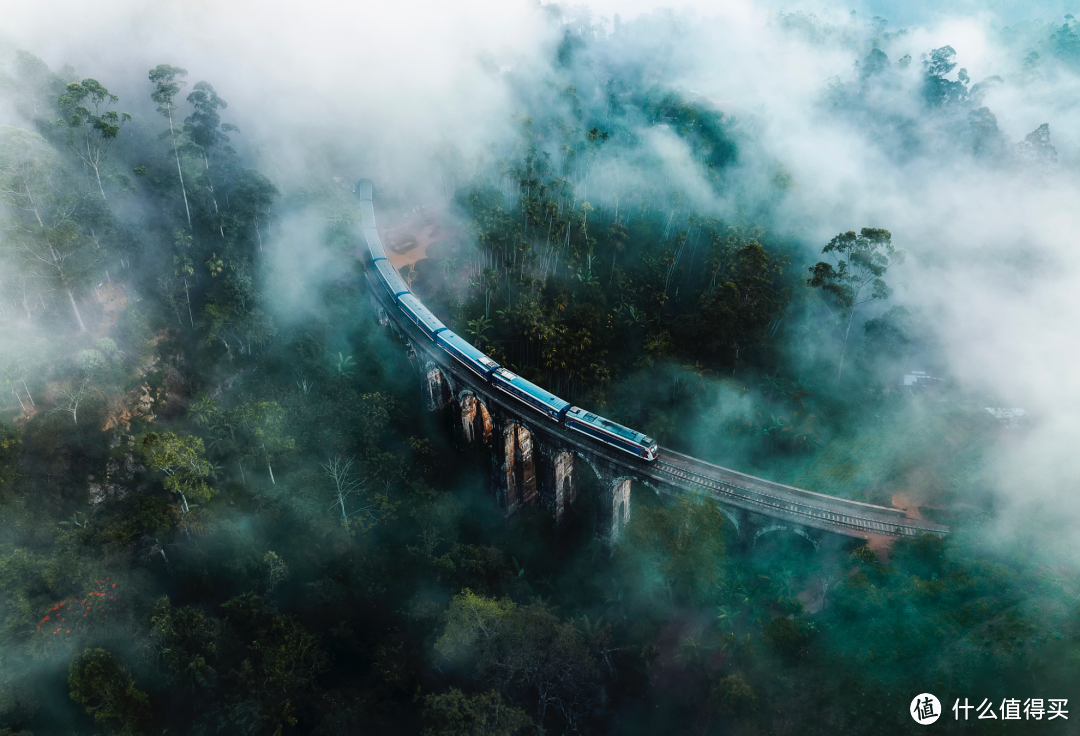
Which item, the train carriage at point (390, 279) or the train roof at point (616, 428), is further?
the train carriage at point (390, 279)

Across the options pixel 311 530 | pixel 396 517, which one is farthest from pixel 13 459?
pixel 396 517

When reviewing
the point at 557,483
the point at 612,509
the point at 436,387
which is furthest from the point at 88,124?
the point at 612,509

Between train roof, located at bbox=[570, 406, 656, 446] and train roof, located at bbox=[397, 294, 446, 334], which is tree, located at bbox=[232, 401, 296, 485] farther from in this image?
train roof, located at bbox=[570, 406, 656, 446]

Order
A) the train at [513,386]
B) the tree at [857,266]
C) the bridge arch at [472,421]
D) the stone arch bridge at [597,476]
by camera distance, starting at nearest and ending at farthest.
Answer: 1. the stone arch bridge at [597,476]
2. the train at [513,386]
3. the tree at [857,266]
4. the bridge arch at [472,421]

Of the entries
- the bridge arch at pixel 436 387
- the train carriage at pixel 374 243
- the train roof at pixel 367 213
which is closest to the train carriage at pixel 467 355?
the bridge arch at pixel 436 387

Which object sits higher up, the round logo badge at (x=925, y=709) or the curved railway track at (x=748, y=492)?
the curved railway track at (x=748, y=492)

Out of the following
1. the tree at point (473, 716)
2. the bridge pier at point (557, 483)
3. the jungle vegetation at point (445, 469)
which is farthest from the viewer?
the bridge pier at point (557, 483)

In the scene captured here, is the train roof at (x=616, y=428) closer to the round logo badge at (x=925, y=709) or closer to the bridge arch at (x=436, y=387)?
the bridge arch at (x=436, y=387)
